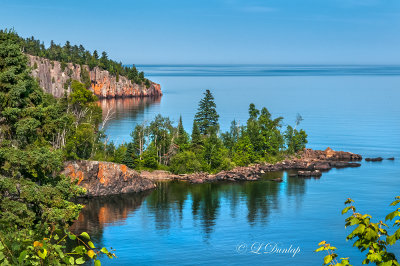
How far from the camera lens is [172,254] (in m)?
45.4

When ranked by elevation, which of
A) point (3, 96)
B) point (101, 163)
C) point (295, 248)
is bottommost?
point (295, 248)

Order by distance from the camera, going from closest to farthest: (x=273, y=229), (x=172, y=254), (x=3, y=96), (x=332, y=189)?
1. (x=3, y=96)
2. (x=172, y=254)
3. (x=273, y=229)
4. (x=332, y=189)

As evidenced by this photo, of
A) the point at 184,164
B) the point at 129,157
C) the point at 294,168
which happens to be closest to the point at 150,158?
the point at 129,157

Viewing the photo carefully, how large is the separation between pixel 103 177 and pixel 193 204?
1194 centimetres

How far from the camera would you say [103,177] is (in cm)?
6712

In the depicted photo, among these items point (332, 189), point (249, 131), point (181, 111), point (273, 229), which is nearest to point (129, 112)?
point (181, 111)

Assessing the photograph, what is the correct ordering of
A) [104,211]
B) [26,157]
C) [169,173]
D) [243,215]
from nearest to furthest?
[26,157] → [243,215] → [104,211] → [169,173]

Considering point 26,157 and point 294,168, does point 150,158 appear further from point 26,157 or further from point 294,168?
point 26,157

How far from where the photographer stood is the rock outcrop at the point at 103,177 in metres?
65.2

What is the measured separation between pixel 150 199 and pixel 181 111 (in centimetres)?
8582

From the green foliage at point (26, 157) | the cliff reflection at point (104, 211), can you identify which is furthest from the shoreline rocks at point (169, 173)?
the green foliage at point (26, 157)

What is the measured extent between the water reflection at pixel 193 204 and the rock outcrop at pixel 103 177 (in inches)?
52.4

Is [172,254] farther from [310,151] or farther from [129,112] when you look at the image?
[129,112]

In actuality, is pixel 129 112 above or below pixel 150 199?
above
